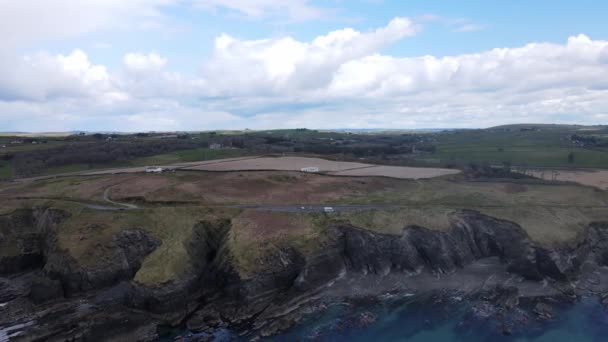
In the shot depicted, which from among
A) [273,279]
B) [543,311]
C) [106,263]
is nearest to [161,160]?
[106,263]

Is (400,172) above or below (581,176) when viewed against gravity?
above

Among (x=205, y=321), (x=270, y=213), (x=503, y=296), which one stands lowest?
(x=205, y=321)

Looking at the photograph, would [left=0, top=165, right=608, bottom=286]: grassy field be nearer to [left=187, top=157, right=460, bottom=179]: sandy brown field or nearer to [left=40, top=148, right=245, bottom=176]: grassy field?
[left=187, top=157, right=460, bottom=179]: sandy brown field

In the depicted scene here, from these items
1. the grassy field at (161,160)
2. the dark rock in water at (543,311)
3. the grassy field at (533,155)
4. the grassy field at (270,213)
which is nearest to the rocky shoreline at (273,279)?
the dark rock in water at (543,311)

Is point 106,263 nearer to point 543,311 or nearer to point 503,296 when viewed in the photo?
point 503,296

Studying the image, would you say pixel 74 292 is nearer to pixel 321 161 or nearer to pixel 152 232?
pixel 152 232

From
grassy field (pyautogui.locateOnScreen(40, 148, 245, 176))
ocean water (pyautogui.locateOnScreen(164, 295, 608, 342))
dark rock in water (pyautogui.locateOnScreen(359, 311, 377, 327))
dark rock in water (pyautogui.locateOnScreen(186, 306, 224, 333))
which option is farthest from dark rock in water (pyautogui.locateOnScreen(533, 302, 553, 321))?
grassy field (pyautogui.locateOnScreen(40, 148, 245, 176))
